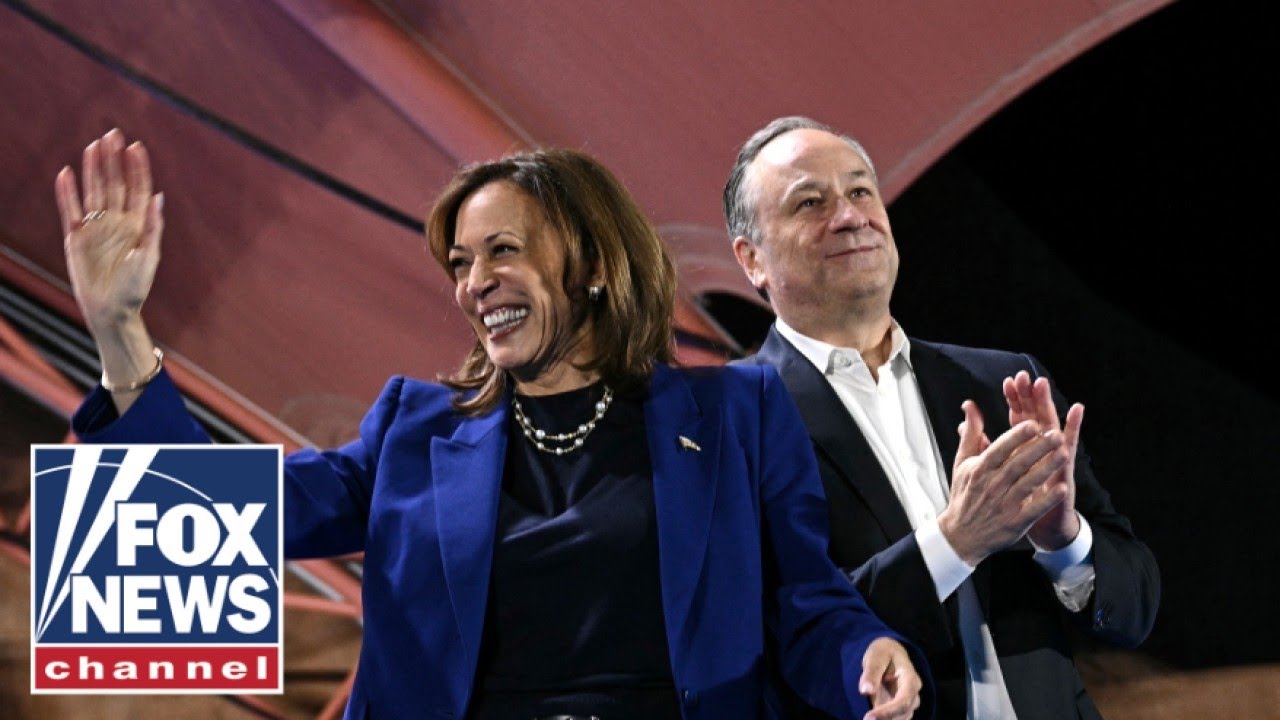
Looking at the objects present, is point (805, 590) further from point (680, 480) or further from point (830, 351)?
point (830, 351)

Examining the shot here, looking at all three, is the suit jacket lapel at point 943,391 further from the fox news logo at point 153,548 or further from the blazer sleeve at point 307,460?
Answer: the fox news logo at point 153,548

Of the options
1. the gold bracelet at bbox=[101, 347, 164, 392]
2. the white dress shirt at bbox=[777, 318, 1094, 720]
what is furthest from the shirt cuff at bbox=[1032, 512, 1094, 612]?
the gold bracelet at bbox=[101, 347, 164, 392]

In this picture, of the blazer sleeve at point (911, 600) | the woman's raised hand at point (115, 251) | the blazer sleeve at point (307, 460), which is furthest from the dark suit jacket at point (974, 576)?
the woman's raised hand at point (115, 251)

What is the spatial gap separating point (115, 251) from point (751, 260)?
3.20 feet

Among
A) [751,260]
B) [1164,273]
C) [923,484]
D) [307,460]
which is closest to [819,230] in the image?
[751,260]

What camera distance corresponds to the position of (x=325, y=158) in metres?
2.54

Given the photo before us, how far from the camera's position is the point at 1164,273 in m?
2.47

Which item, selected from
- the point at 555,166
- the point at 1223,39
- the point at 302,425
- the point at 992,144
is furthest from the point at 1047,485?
the point at 302,425

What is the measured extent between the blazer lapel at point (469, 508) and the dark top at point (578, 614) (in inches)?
1.0

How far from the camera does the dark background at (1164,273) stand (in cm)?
245

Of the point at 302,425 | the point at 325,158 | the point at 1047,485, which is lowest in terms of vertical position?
the point at 1047,485

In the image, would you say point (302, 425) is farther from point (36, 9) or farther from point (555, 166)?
point (555, 166)

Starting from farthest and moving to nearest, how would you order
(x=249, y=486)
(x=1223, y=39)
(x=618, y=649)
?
(x=1223, y=39) < (x=249, y=486) < (x=618, y=649)

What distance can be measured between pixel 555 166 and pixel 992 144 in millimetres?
1216
